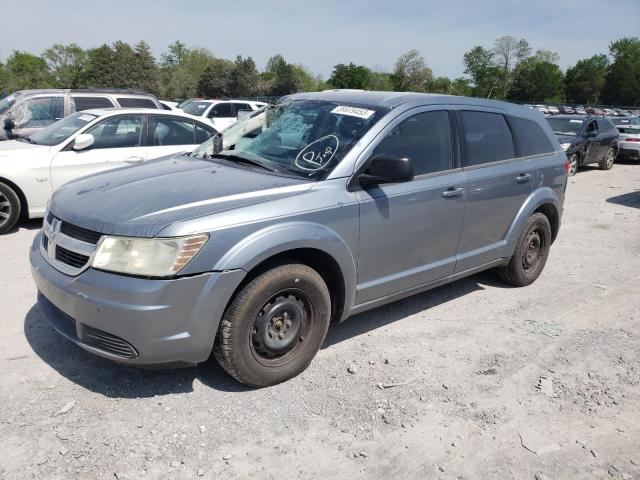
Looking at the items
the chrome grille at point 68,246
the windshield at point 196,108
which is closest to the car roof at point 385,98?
the chrome grille at point 68,246

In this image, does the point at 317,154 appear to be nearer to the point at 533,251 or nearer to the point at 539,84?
the point at 533,251

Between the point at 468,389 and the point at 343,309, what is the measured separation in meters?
0.98

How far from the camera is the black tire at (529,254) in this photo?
17.1 feet

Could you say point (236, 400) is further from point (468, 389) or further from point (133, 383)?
point (468, 389)

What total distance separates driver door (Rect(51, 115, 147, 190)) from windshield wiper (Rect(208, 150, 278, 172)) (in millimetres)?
3486

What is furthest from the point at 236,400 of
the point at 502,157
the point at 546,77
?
the point at 546,77

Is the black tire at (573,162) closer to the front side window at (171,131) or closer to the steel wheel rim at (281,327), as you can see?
the front side window at (171,131)

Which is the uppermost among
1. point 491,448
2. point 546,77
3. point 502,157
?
point 546,77

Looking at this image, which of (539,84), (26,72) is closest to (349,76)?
(539,84)

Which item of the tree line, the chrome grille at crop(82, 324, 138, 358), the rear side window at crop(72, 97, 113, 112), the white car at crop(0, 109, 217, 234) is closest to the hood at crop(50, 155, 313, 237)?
the chrome grille at crop(82, 324, 138, 358)

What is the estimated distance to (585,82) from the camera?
94.0 m

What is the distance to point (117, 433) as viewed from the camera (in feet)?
9.45

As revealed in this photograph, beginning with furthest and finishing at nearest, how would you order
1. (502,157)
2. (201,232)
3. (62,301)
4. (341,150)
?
(502,157)
(341,150)
(62,301)
(201,232)

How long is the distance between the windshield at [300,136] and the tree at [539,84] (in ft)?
332
